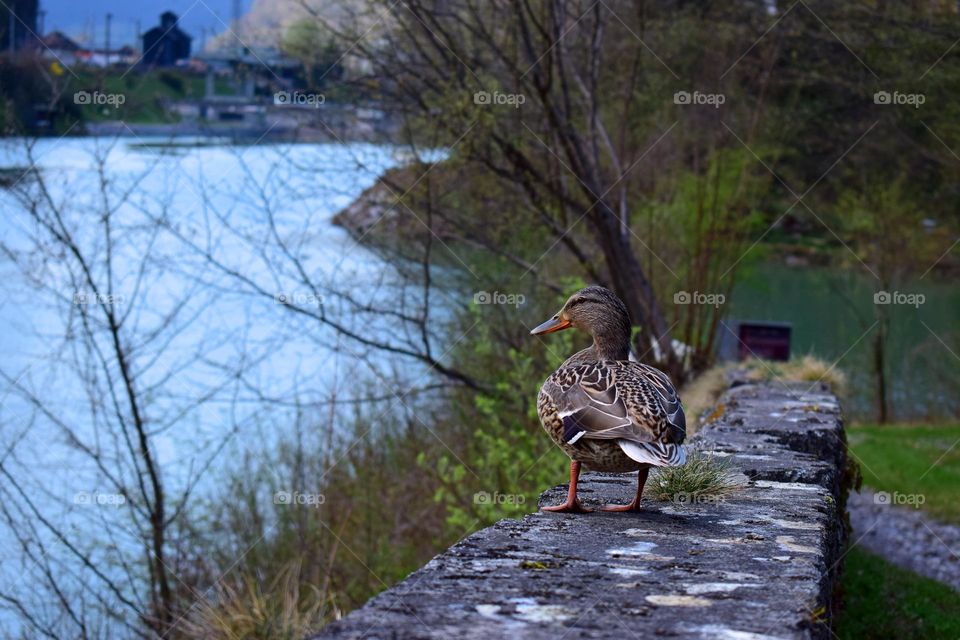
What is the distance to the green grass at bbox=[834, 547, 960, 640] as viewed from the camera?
7.05m

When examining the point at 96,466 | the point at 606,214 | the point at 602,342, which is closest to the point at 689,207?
the point at 606,214

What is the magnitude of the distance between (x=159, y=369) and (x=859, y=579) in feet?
22.5

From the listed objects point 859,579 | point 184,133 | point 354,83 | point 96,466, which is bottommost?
point 859,579

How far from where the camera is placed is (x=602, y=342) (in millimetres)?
4566

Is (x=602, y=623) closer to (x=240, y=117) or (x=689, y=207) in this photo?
(x=240, y=117)
